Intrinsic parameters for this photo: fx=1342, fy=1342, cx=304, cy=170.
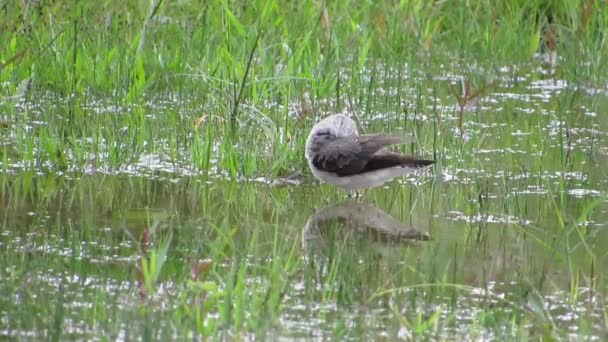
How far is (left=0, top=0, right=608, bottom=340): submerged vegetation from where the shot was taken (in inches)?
185

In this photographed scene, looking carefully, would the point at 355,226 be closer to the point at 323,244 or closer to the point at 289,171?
the point at 323,244

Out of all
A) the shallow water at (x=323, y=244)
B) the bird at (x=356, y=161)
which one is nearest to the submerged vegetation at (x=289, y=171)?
the shallow water at (x=323, y=244)

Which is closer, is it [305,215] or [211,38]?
[305,215]

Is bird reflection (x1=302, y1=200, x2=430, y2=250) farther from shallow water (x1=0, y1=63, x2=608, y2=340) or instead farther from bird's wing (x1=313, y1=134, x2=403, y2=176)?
bird's wing (x1=313, y1=134, x2=403, y2=176)

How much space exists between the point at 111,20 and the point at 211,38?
0.79 meters

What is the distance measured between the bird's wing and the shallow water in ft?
0.65

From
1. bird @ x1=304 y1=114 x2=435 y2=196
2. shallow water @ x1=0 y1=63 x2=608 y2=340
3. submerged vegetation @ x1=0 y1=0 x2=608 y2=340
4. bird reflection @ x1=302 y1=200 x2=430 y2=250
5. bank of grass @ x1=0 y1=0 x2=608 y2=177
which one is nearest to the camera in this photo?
shallow water @ x1=0 y1=63 x2=608 y2=340

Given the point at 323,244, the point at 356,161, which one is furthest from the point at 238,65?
the point at 323,244

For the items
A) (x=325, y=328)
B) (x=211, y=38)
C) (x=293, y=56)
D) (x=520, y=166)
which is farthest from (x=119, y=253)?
(x=211, y=38)

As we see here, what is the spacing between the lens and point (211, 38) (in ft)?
29.8

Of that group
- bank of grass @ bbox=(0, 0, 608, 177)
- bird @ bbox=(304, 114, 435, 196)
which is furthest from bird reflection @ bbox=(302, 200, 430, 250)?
bank of grass @ bbox=(0, 0, 608, 177)

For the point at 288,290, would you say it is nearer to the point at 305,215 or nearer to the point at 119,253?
the point at 119,253

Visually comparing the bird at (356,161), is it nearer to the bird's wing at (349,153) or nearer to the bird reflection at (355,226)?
the bird's wing at (349,153)

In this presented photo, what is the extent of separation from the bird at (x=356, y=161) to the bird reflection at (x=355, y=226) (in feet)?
0.45
